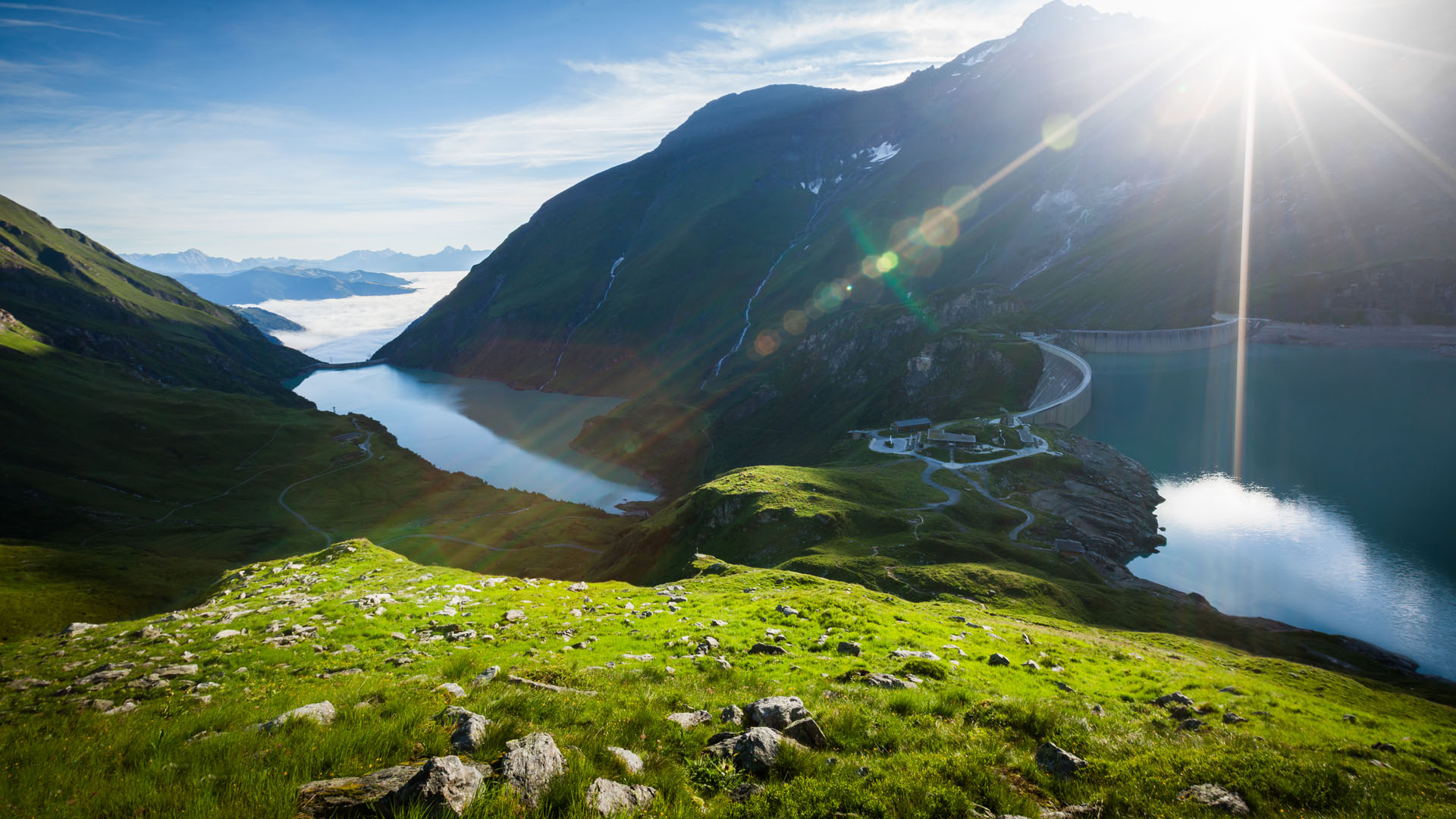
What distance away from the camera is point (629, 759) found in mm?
7953

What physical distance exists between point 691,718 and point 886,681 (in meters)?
6.15

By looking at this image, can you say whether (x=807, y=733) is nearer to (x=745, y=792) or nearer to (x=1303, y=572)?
(x=745, y=792)

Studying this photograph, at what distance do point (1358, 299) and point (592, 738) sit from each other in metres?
236

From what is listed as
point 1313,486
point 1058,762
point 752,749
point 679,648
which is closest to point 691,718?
point 752,749

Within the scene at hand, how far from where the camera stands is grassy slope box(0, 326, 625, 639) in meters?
54.4

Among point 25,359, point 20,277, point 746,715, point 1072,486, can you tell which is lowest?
point 746,715

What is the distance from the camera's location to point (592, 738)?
8.46 meters

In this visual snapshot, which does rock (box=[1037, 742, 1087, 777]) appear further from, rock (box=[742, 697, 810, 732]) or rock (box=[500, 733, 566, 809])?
rock (box=[500, 733, 566, 809])

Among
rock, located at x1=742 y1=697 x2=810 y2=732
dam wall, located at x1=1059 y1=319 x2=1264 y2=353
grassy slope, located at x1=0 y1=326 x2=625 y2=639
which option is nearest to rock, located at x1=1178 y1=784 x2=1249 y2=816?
rock, located at x1=742 y1=697 x2=810 y2=732

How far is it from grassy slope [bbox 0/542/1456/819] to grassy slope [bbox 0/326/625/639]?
1725 inches

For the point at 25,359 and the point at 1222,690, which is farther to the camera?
the point at 25,359

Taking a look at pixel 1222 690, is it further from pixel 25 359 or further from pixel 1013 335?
pixel 25 359

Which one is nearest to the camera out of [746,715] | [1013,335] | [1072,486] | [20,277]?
[746,715]

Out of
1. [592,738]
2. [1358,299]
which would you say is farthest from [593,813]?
[1358,299]
